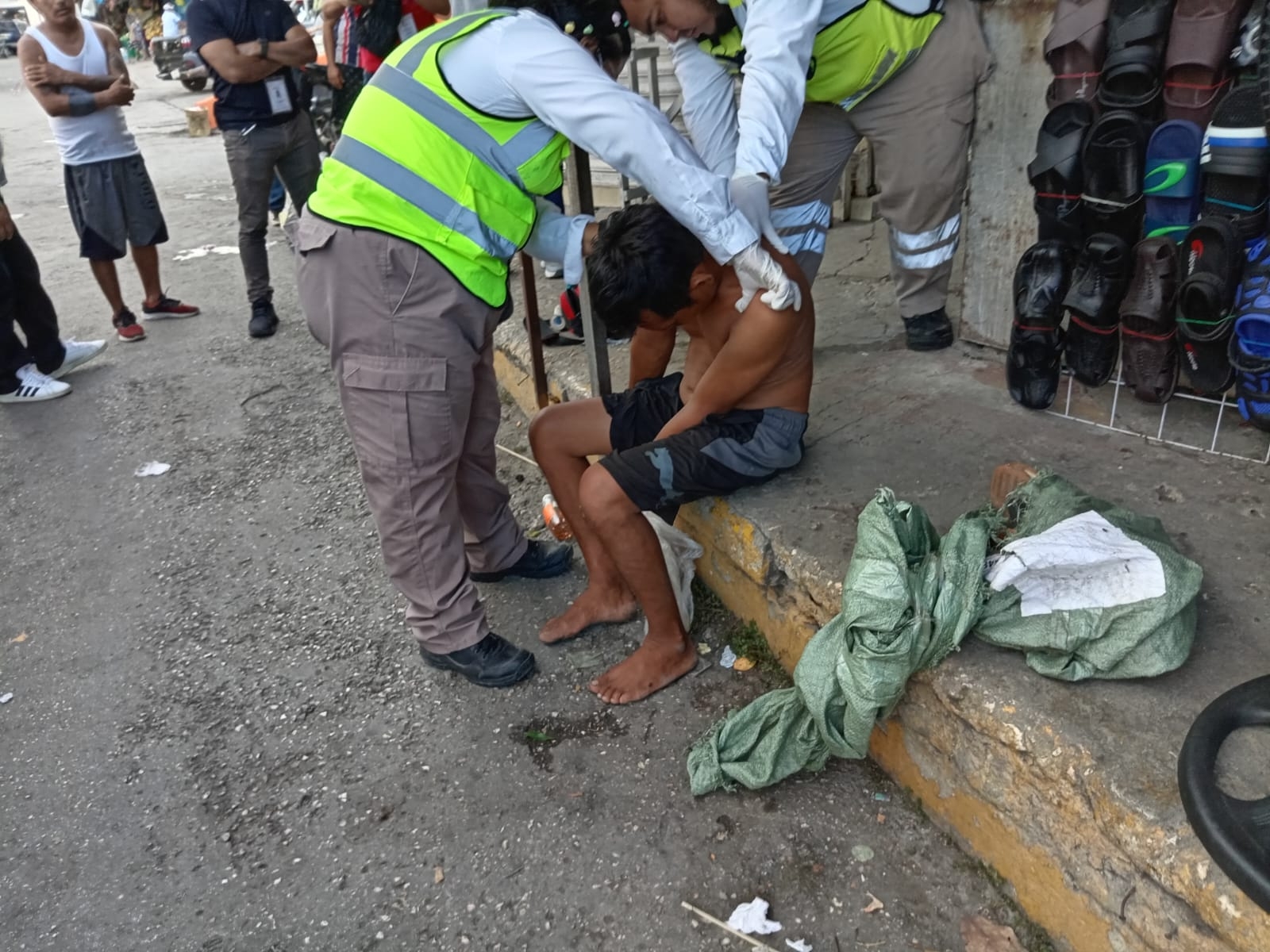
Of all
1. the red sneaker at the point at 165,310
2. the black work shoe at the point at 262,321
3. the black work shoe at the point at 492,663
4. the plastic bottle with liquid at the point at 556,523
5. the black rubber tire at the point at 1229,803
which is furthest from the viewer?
the red sneaker at the point at 165,310

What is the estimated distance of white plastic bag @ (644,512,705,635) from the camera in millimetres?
2689

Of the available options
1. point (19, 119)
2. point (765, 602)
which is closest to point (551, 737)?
point (765, 602)

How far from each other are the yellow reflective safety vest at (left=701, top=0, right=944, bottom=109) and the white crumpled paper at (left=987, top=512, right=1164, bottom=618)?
162 centimetres

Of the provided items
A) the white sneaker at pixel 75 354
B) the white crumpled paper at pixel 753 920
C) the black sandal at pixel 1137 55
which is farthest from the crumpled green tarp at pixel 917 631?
the white sneaker at pixel 75 354

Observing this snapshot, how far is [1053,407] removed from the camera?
9.59 feet

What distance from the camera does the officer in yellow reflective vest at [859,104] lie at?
2.49m

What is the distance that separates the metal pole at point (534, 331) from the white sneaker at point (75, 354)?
273 centimetres

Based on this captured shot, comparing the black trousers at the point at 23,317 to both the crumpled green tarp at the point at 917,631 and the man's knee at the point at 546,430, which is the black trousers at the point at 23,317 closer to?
the man's knee at the point at 546,430

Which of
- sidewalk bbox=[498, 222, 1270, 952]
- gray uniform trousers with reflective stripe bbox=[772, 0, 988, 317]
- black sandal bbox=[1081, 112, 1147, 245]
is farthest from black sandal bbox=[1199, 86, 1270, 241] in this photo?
gray uniform trousers with reflective stripe bbox=[772, 0, 988, 317]

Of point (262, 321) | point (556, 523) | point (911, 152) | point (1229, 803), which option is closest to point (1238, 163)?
point (911, 152)

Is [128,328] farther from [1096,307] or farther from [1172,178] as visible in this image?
[1172,178]

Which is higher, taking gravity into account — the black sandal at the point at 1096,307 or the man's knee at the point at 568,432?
the black sandal at the point at 1096,307

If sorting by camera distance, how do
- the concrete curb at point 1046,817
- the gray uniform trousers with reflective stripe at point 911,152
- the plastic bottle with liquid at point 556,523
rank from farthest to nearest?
the plastic bottle with liquid at point 556,523 → the gray uniform trousers with reflective stripe at point 911,152 → the concrete curb at point 1046,817

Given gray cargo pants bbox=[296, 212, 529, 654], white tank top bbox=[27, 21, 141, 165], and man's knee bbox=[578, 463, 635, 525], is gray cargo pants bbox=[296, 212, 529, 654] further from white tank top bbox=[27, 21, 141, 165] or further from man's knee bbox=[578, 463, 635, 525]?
white tank top bbox=[27, 21, 141, 165]
